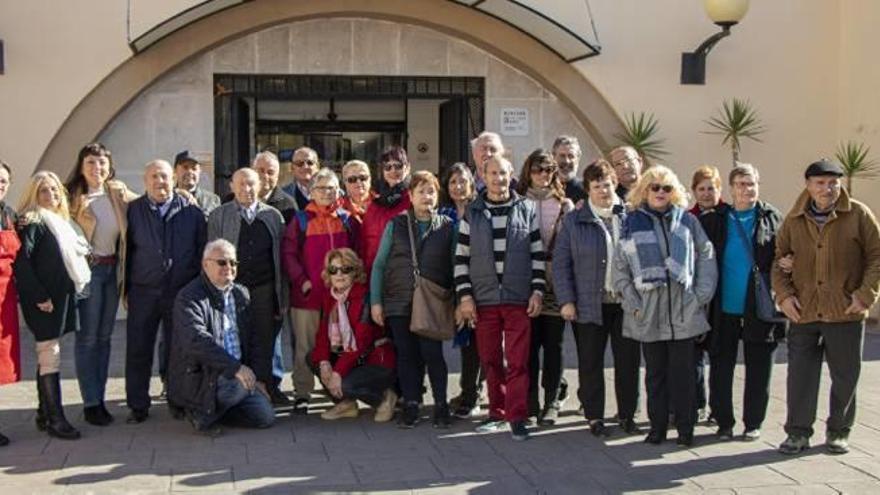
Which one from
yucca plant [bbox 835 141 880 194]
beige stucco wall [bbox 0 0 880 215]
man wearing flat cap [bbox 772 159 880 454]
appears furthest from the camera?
beige stucco wall [bbox 0 0 880 215]

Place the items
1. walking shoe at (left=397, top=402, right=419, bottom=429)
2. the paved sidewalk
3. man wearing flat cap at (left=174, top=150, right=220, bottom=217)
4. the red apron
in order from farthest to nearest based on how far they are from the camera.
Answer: man wearing flat cap at (left=174, top=150, right=220, bottom=217) → walking shoe at (left=397, top=402, right=419, bottom=429) → the red apron → the paved sidewalk

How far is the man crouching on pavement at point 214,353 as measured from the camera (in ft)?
22.9

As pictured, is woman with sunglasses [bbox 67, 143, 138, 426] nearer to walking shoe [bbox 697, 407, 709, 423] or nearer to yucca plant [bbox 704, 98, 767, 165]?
walking shoe [bbox 697, 407, 709, 423]

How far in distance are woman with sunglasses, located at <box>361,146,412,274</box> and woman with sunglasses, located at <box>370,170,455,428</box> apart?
11.6 inches

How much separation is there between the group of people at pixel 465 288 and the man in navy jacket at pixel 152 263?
14 millimetres

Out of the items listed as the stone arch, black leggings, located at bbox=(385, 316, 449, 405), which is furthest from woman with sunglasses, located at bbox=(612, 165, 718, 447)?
the stone arch

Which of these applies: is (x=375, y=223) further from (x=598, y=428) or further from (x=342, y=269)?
→ (x=598, y=428)

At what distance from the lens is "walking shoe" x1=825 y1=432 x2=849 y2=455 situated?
6562 mm

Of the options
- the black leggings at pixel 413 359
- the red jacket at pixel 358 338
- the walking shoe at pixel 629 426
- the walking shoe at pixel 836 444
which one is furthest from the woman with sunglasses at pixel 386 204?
the walking shoe at pixel 836 444

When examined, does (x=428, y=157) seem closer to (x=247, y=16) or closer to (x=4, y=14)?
(x=247, y=16)

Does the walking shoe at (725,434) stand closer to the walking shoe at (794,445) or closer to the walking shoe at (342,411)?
the walking shoe at (794,445)

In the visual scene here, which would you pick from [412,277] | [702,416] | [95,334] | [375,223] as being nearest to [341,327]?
[412,277]

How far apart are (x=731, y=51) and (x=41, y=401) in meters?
8.53

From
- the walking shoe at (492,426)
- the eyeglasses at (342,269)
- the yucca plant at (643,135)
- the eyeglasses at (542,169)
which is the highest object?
the yucca plant at (643,135)
